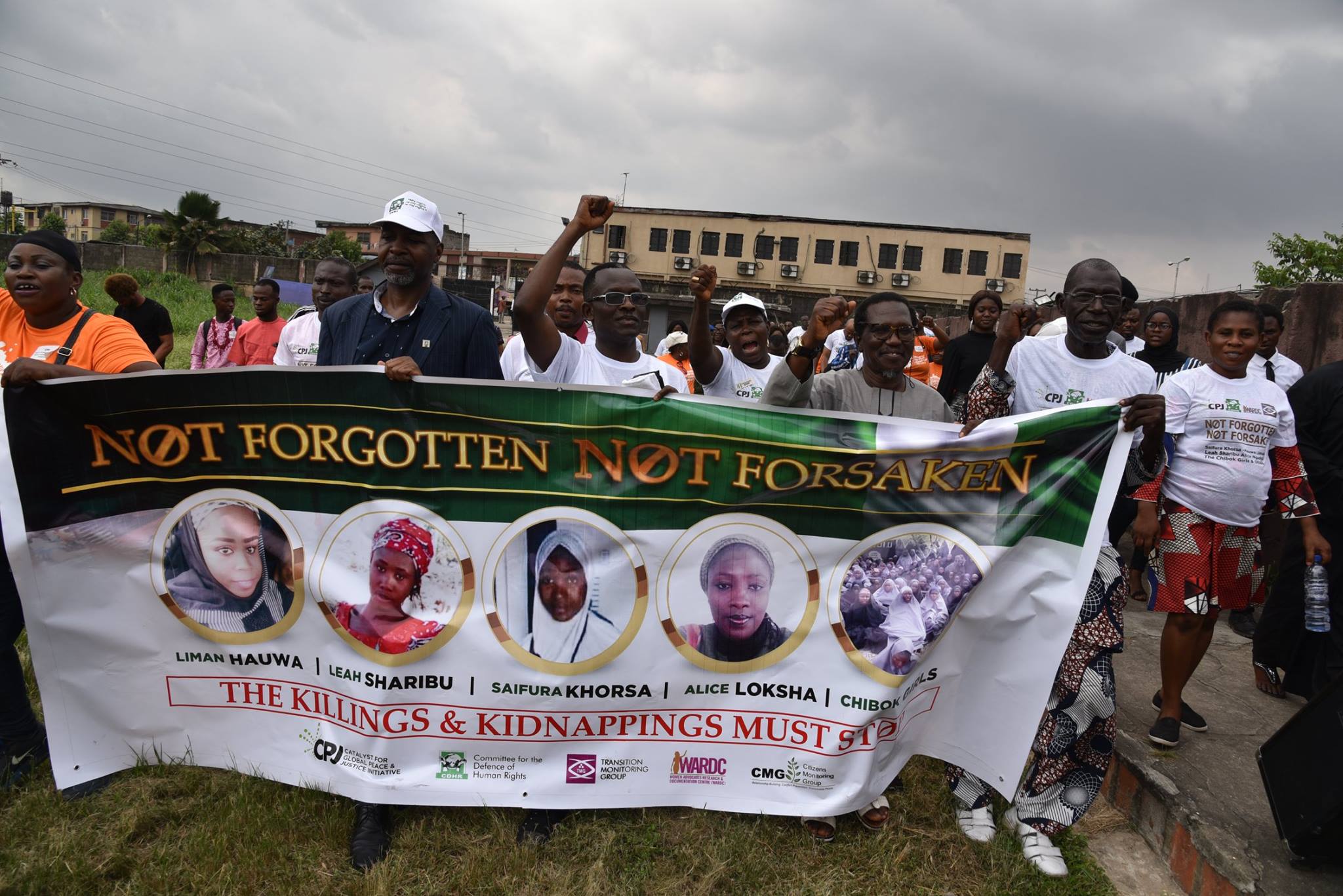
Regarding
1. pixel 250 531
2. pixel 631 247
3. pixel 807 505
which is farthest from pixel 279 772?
pixel 631 247

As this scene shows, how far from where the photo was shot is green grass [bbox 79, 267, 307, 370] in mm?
23828

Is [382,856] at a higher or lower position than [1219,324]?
lower

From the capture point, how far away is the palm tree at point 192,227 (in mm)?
40344

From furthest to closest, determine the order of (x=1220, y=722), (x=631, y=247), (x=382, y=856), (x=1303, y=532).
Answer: (x=631, y=247)
(x=1220, y=722)
(x=1303, y=532)
(x=382, y=856)

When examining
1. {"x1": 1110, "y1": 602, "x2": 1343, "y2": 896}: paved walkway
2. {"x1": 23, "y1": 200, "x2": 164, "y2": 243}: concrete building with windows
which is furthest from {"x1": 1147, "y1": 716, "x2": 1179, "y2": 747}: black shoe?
{"x1": 23, "y1": 200, "x2": 164, "y2": 243}: concrete building with windows

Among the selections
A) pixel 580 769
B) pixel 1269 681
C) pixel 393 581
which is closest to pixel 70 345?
pixel 393 581

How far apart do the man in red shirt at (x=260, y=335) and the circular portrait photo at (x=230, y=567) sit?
157 inches

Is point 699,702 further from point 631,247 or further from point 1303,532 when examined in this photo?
point 631,247

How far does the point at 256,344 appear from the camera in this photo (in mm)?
6965

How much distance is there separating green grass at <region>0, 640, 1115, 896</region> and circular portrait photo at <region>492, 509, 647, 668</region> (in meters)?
0.70

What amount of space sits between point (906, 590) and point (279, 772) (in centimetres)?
252

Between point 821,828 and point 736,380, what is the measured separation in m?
2.72

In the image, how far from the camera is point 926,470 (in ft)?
10.2

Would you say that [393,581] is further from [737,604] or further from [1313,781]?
[1313,781]
